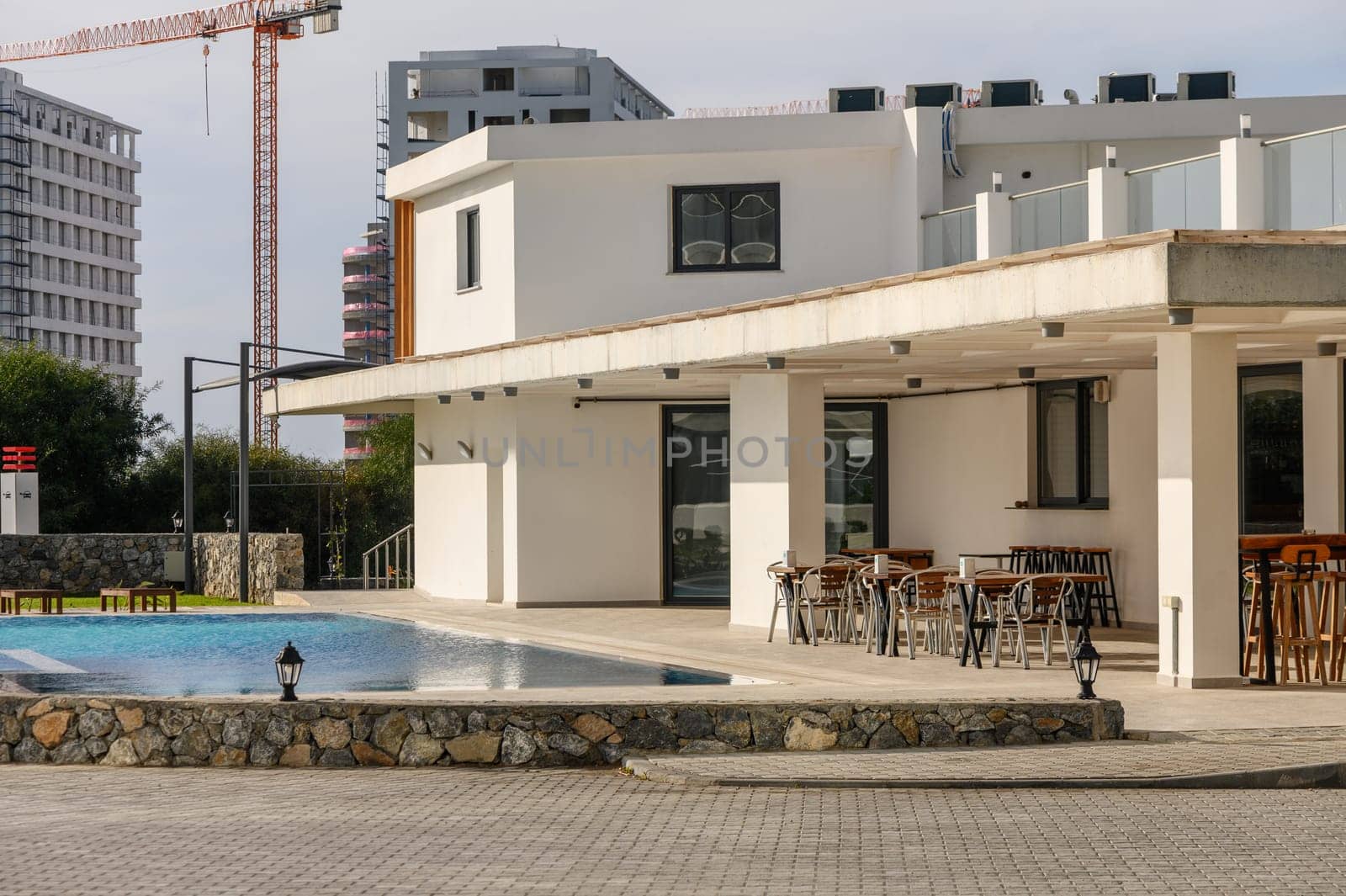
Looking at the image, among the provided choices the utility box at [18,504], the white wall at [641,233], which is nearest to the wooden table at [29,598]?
the white wall at [641,233]

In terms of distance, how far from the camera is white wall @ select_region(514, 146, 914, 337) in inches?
910

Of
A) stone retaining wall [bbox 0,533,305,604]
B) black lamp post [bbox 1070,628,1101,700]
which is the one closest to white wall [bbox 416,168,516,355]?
stone retaining wall [bbox 0,533,305,604]

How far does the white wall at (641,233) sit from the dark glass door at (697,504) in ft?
5.28

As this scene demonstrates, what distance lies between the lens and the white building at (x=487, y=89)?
99875mm

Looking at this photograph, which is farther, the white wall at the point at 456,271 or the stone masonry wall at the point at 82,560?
the stone masonry wall at the point at 82,560

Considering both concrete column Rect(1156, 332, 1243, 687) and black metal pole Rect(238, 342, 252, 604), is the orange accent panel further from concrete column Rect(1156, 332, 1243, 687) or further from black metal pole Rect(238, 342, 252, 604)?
concrete column Rect(1156, 332, 1243, 687)

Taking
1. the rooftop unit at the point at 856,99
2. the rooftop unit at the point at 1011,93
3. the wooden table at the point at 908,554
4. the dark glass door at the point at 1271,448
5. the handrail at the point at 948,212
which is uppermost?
the rooftop unit at the point at 1011,93

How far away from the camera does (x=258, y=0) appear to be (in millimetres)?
121000

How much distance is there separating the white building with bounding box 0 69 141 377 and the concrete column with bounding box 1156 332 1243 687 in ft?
366

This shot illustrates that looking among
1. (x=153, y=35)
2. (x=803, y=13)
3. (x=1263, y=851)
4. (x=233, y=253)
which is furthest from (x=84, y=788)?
(x=153, y=35)

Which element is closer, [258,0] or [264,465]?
[264,465]

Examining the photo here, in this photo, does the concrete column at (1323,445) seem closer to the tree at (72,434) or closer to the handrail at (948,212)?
the handrail at (948,212)

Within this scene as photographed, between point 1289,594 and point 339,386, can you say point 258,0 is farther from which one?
point 1289,594

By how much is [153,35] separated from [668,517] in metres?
124
